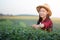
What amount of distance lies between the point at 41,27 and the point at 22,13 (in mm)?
284

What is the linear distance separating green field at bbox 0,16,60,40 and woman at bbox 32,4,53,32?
5 cm

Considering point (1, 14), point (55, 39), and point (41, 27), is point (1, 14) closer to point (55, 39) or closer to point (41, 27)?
point (41, 27)

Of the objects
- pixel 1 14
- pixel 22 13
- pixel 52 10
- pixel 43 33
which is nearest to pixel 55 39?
pixel 43 33

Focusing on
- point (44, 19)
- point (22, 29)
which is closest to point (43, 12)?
point (44, 19)

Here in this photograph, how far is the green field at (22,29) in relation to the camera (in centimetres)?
212

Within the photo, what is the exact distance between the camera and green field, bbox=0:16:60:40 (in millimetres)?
2121

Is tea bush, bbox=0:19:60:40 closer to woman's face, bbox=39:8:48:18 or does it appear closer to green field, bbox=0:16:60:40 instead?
green field, bbox=0:16:60:40

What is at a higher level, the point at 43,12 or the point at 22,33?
the point at 43,12

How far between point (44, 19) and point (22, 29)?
0.30 metres

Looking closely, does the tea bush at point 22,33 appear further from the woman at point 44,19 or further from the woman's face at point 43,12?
the woman's face at point 43,12

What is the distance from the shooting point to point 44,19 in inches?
87.5

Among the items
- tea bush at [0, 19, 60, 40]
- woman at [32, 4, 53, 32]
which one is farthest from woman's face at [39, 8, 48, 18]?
tea bush at [0, 19, 60, 40]

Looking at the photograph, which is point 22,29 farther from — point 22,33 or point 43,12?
point 43,12

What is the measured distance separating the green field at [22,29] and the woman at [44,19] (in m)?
0.05
